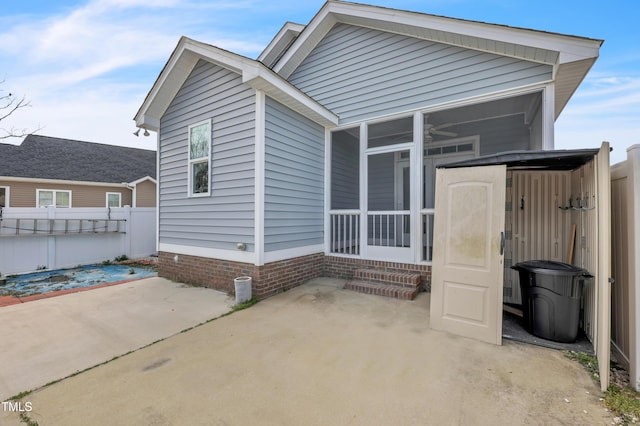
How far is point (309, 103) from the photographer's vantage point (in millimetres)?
5457

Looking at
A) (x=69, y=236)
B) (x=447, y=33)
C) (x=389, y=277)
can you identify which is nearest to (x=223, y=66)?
(x=447, y=33)

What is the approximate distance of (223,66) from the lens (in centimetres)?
511

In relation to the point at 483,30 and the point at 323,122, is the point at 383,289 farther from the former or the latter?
the point at 483,30

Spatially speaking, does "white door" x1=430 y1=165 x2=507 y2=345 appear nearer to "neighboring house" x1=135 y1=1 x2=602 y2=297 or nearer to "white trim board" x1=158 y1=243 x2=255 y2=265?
"neighboring house" x1=135 y1=1 x2=602 y2=297

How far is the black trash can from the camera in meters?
3.04

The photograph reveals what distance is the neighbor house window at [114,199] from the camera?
1462 cm

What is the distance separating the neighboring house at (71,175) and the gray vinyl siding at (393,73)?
506 inches

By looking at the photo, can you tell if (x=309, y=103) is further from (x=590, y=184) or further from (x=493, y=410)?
(x=493, y=410)

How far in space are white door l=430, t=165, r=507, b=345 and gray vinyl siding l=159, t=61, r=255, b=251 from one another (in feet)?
10.1

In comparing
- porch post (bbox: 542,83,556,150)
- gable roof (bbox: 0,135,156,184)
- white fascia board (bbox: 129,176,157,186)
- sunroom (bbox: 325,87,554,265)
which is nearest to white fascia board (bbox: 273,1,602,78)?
porch post (bbox: 542,83,556,150)

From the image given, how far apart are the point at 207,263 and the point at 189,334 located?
2.26 meters

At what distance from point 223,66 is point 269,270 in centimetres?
389

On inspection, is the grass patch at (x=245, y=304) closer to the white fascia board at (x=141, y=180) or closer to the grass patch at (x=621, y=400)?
the grass patch at (x=621, y=400)

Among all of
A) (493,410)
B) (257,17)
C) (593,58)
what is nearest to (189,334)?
(493,410)
